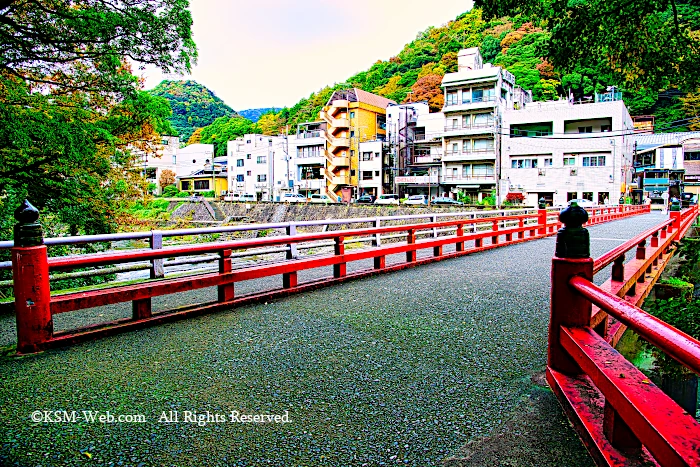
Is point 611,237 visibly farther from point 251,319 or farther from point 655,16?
point 251,319

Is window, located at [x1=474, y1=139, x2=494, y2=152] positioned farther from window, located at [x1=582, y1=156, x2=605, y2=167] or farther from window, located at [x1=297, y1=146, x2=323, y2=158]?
window, located at [x1=297, y1=146, x2=323, y2=158]

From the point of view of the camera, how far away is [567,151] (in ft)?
153

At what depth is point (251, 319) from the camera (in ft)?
18.6

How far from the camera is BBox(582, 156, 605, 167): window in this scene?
45188 millimetres

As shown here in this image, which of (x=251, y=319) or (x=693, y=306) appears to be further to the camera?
(x=693, y=306)

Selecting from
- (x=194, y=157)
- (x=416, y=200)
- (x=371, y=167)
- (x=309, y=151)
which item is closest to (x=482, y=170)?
(x=416, y=200)

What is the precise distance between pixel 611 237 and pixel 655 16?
33.5ft

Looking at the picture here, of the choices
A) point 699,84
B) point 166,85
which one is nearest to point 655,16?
point 699,84

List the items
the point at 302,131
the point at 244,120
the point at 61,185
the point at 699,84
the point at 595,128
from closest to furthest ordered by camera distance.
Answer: the point at 699,84, the point at 61,185, the point at 595,128, the point at 302,131, the point at 244,120

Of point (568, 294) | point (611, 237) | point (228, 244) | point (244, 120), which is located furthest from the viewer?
point (244, 120)

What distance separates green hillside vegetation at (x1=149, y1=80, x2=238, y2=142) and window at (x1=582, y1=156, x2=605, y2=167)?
245 ft

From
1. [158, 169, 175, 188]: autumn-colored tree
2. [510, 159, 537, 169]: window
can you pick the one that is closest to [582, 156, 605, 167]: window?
[510, 159, 537, 169]: window

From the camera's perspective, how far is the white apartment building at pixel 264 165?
235 ft

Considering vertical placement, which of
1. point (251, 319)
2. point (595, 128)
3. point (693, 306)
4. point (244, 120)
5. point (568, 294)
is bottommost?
point (693, 306)
